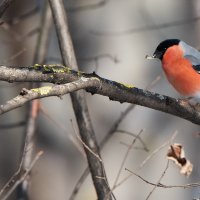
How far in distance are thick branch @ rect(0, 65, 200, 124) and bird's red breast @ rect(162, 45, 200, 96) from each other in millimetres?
902

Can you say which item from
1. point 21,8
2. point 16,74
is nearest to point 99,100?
point 21,8

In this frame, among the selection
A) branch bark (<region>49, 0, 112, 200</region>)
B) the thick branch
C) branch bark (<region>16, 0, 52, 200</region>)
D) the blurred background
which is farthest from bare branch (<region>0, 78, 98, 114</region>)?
the blurred background

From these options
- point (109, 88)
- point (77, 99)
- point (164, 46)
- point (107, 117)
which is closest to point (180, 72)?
point (164, 46)

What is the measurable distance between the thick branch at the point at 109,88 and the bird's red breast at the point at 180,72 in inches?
35.5

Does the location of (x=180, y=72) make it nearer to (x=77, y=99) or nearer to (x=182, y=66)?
(x=182, y=66)

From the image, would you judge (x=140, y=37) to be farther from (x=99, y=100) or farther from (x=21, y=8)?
(x=21, y=8)

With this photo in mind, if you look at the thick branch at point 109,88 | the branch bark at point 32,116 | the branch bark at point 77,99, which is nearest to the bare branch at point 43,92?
the thick branch at point 109,88

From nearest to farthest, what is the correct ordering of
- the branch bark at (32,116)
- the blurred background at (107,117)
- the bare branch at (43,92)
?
1. the bare branch at (43,92)
2. the branch bark at (32,116)
3. the blurred background at (107,117)

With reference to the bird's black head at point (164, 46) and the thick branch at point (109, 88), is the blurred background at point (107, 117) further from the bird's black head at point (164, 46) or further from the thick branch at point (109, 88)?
the thick branch at point (109, 88)

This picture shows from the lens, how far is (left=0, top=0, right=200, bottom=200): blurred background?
6.43 m

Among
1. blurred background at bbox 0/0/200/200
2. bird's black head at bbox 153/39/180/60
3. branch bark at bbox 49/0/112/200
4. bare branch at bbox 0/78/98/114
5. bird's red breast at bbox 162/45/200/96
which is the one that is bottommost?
blurred background at bbox 0/0/200/200

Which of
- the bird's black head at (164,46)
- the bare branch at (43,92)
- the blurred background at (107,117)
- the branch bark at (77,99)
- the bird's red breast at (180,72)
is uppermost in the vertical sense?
the bare branch at (43,92)

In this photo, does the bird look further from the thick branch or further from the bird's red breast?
the thick branch

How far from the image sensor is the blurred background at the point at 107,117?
21.1 ft
